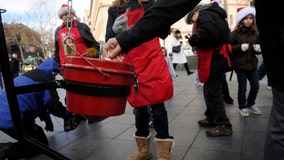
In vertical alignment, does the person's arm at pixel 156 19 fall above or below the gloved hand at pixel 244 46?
above

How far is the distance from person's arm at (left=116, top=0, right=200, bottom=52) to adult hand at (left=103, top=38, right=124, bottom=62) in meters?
0.04

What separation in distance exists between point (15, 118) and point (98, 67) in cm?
54

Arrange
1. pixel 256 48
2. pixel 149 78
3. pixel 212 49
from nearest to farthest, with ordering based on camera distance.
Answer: pixel 149 78
pixel 212 49
pixel 256 48

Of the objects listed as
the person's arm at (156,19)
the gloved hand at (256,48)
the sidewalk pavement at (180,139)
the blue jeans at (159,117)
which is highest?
the person's arm at (156,19)

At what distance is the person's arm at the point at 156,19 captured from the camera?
1.21 metres

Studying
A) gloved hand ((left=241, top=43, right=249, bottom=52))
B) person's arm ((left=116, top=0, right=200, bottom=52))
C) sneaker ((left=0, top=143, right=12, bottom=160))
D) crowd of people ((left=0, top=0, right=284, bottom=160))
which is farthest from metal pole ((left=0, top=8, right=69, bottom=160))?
gloved hand ((left=241, top=43, right=249, bottom=52))

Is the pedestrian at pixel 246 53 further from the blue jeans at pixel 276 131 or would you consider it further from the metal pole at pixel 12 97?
the metal pole at pixel 12 97

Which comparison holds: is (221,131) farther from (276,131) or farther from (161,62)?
(276,131)

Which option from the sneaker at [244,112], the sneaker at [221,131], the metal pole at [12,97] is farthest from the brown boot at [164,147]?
the sneaker at [244,112]

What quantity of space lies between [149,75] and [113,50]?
916 millimetres

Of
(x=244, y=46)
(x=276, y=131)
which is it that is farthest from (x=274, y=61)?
(x=244, y=46)

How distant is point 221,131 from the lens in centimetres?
298

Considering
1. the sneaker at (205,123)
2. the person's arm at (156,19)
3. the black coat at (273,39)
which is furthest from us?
the sneaker at (205,123)

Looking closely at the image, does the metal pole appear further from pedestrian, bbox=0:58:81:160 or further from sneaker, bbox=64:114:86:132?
sneaker, bbox=64:114:86:132
